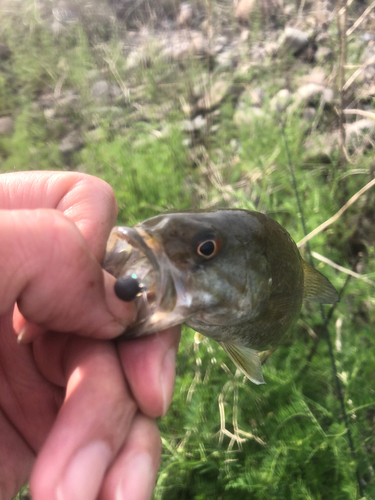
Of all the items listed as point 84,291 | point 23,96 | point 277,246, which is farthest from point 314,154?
point 23,96

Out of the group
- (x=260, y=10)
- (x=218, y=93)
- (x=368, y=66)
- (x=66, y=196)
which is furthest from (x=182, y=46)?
(x=66, y=196)

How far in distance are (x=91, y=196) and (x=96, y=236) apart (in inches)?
9.0

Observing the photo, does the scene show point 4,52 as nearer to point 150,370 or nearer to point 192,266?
point 192,266

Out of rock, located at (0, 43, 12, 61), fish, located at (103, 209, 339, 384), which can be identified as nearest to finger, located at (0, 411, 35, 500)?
fish, located at (103, 209, 339, 384)

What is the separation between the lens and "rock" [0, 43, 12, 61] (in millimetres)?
5461

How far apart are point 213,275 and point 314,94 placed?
348 cm

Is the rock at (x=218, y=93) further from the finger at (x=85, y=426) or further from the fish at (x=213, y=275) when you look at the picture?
the finger at (x=85, y=426)

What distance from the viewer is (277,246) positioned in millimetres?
1420

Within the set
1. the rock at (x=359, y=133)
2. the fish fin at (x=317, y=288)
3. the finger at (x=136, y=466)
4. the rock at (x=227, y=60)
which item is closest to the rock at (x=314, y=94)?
the rock at (x=359, y=133)

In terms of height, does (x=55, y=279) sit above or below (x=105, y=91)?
above

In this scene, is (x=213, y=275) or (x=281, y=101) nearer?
(x=213, y=275)

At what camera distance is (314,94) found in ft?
12.7

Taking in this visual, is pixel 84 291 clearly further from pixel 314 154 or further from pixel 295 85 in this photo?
pixel 295 85

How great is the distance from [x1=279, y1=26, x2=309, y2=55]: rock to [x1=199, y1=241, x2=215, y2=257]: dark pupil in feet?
14.1
